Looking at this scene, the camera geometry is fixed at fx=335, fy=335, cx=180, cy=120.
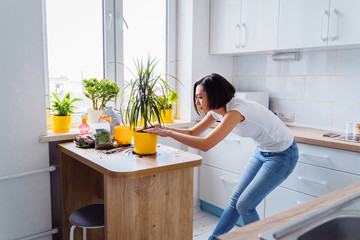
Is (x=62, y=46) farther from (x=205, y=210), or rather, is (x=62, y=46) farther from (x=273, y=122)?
(x=205, y=210)

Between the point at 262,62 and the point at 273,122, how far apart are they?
121 centimetres

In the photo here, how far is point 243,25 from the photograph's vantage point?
2783 mm

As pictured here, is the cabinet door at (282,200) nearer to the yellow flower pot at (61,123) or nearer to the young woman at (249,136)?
the young woman at (249,136)

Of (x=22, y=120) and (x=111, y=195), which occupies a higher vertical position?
(x=22, y=120)

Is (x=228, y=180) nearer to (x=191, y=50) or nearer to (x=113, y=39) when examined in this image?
(x=191, y=50)

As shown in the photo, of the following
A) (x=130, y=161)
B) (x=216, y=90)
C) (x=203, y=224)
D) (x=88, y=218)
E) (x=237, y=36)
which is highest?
(x=237, y=36)

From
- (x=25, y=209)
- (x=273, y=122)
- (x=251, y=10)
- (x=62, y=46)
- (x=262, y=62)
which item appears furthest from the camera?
(x=262, y=62)

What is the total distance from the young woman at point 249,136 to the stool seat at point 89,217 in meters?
0.53

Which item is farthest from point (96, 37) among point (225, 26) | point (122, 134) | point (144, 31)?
point (225, 26)

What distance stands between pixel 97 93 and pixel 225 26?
130 cm

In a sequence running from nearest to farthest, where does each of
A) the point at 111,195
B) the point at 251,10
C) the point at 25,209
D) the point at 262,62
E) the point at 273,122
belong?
the point at 111,195 < the point at 273,122 < the point at 25,209 < the point at 251,10 < the point at 262,62

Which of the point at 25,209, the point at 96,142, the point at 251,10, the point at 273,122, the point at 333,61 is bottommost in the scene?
the point at 25,209

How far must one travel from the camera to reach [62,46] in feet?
7.94

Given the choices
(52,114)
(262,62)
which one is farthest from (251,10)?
(52,114)
